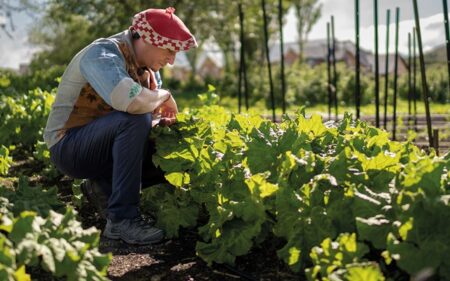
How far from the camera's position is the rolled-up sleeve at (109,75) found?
311 cm

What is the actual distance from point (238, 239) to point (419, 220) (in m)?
0.83

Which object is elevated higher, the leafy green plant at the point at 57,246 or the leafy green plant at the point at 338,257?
the leafy green plant at the point at 57,246

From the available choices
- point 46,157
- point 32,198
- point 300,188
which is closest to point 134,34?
point 32,198

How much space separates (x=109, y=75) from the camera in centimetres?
315

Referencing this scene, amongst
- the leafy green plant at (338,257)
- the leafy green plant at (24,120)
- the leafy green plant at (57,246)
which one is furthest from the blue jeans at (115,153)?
the leafy green plant at (24,120)

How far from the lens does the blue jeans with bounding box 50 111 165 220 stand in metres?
3.21

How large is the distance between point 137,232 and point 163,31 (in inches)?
38.8

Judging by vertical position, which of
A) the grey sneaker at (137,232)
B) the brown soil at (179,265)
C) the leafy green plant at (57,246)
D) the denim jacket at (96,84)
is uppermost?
the denim jacket at (96,84)

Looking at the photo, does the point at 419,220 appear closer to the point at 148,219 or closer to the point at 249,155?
the point at 249,155

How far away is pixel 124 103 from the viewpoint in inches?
123

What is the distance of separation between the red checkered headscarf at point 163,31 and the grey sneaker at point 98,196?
0.90m

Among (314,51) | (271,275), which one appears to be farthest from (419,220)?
(314,51)

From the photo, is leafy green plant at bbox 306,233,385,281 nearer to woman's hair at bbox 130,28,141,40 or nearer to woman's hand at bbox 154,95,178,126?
woman's hand at bbox 154,95,178,126

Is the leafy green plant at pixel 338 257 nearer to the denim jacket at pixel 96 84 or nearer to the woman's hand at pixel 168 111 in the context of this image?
the denim jacket at pixel 96 84
